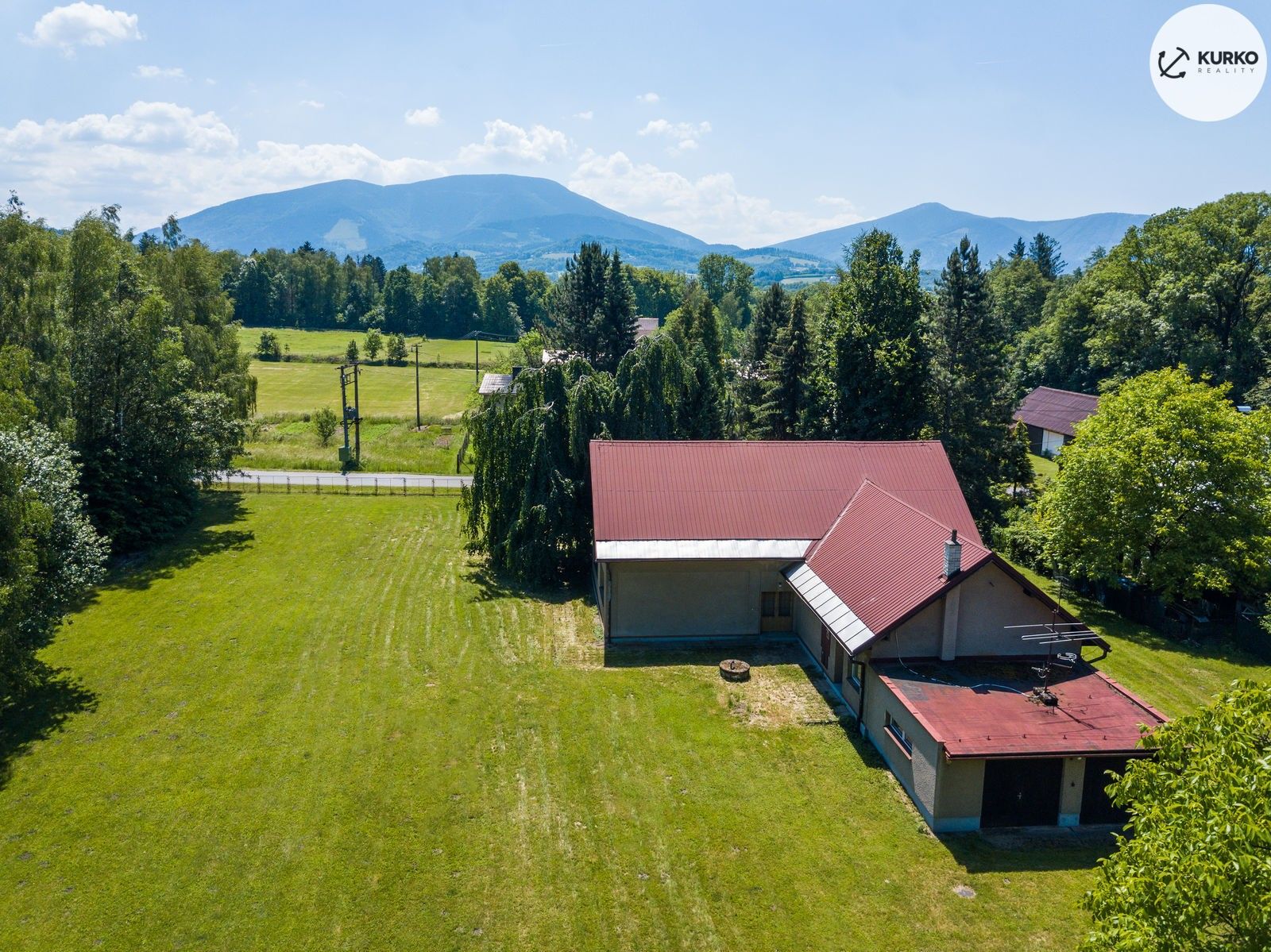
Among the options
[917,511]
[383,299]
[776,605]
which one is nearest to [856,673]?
[917,511]

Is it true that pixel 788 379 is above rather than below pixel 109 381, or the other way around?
above

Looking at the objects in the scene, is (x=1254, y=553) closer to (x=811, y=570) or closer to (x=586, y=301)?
(x=811, y=570)

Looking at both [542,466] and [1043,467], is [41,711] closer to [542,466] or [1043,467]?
[542,466]

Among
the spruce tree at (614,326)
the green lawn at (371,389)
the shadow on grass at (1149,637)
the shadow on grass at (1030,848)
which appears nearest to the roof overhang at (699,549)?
the shadow on grass at (1030,848)

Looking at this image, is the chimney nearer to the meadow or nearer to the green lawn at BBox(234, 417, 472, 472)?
the meadow

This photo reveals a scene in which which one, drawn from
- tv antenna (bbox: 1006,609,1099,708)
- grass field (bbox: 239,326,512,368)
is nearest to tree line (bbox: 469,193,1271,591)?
tv antenna (bbox: 1006,609,1099,708)

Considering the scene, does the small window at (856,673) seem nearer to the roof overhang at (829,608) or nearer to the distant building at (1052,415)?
the roof overhang at (829,608)

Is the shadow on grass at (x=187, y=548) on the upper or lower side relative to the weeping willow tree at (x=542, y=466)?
lower
